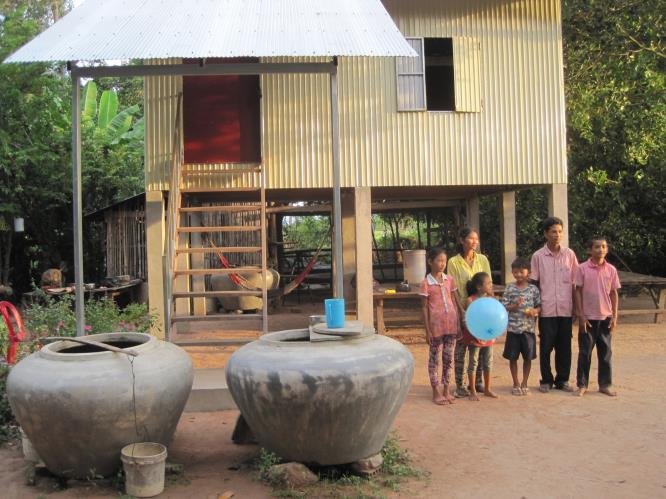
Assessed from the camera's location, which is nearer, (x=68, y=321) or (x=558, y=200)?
(x=68, y=321)

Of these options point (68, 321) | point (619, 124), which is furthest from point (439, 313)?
point (619, 124)

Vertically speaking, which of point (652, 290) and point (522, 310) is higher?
point (522, 310)

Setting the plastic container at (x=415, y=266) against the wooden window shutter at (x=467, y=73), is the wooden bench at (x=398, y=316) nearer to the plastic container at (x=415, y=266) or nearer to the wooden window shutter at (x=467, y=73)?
the plastic container at (x=415, y=266)

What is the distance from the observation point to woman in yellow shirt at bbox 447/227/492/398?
607 centimetres

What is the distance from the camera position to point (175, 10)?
6.65 metres

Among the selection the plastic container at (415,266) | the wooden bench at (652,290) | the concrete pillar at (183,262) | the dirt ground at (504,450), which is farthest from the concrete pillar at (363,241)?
the wooden bench at (652,290)

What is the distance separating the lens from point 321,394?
3770mm

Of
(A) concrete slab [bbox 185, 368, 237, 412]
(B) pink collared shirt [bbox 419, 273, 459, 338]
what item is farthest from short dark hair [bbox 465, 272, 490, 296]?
(A) concrete slab [bbox 185, 368, 237, 412]

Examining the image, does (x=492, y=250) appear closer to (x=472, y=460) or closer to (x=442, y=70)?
(x=442, y=70)

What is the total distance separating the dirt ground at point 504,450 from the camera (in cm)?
397

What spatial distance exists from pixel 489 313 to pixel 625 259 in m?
11.4

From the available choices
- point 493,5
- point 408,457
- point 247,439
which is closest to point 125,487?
point 247,439

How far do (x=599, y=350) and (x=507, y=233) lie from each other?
18.1 ft

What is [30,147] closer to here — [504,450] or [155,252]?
[155,252]
